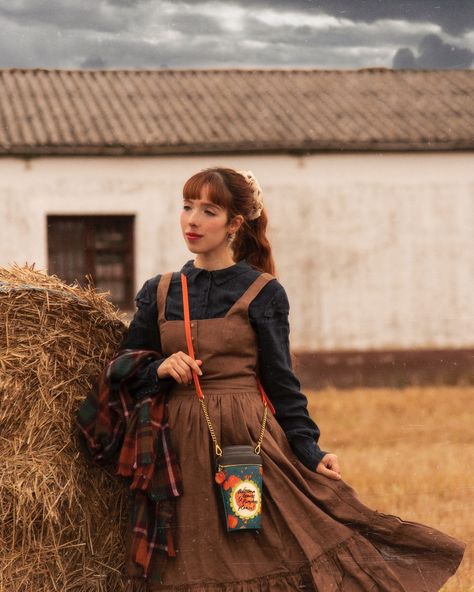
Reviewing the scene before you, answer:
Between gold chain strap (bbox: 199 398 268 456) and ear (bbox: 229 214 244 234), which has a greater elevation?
ear (bbox: 229 214 244 234)

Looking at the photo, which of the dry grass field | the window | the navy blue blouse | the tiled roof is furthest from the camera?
the window

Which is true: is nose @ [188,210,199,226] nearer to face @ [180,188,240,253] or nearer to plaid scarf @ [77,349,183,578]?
face @ [180,188,240,253]

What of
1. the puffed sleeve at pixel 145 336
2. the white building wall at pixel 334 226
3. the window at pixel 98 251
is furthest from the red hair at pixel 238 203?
the window at pixel 98 251

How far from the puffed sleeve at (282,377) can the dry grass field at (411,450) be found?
44.3 inches

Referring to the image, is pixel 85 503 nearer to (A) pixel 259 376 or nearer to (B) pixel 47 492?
(B) pixel 47 492

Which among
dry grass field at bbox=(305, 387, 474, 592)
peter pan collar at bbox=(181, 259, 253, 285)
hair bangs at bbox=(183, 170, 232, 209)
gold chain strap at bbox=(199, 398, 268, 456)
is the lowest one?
dry grass field at bbox=(305, 387, 474, 592)

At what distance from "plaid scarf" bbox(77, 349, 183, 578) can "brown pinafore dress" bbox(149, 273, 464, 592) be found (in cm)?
4

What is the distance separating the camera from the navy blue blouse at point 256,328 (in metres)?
3.32

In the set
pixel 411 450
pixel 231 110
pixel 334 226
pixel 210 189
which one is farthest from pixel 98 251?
pixel 210 189

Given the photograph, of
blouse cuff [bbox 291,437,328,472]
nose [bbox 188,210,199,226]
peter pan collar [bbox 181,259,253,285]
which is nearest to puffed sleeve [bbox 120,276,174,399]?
peter pan collar [bbox 181,259,253,285]

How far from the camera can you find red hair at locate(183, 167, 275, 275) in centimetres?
336

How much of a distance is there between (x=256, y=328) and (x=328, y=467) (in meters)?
0.50

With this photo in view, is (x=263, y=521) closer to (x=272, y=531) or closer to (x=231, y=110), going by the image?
(x=272, y=531)

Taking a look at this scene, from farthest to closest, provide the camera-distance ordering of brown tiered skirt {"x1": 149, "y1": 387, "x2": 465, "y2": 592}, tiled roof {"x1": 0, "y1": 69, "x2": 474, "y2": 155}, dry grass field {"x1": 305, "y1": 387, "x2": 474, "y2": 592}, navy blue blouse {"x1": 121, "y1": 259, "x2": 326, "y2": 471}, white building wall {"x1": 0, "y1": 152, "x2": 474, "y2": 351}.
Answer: tiled roof {"x1": 0, "y1": 69, "x2": 474, "y2": 155} → white building wall {"x1": 0, "y1": 152, "x2": 474, "y2": 351} → dry grass field {"x1": 305, "y1": 387, "x2": 474, "y2": 592} → navy blue blouse {"x1": 121, "y1": 259, "x2": 326, "y2": 471} → brown tiered skirt {"x1": 149, "y1": 387, "x2": 465, "y2": 592}
